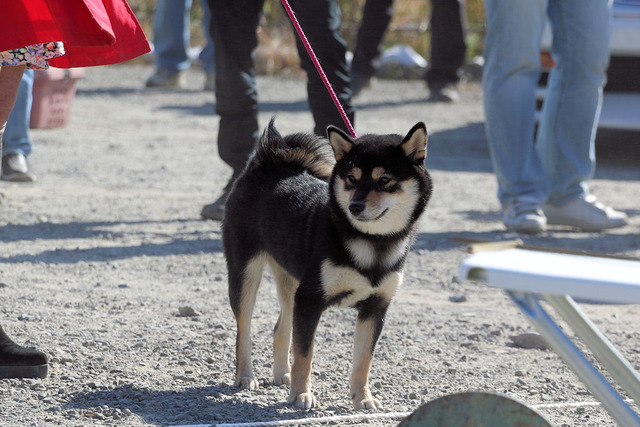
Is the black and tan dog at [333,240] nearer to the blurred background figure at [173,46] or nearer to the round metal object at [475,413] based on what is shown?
the round metal object at [475,413]

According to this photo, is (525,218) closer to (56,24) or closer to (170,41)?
(56,24)

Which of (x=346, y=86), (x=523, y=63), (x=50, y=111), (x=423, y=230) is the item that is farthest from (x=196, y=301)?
(x=50, y=111)

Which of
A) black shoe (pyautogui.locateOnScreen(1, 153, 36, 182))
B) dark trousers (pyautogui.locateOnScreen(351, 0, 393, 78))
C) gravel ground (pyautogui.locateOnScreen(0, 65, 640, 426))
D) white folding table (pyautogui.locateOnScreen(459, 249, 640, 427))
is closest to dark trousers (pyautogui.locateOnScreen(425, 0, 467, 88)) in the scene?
dark trousers (pyautogui.locateOnScreen(351, 0, 393, 78))

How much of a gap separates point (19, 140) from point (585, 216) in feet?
11.3

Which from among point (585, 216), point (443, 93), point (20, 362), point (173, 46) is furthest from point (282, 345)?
point (173, 46)

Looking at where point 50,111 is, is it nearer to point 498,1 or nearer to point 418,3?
point 498,1

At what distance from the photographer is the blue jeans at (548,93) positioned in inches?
206

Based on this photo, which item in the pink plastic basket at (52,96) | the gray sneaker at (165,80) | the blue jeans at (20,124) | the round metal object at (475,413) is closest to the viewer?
the round metal object at (475,413)

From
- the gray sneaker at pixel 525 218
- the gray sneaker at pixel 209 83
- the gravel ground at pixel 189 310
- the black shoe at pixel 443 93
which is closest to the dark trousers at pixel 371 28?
the black shoe at pixel 443 93

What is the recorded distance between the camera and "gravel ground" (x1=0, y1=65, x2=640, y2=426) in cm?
303

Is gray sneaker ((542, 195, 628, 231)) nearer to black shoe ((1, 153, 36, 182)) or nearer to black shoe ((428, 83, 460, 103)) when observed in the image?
black shoe ((1, 153, 36, 182))

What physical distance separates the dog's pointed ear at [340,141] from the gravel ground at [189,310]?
2.57 feet

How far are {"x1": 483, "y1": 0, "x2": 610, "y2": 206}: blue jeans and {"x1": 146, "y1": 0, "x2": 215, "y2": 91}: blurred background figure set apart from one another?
5371 mm

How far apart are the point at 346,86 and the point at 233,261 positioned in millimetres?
1672
